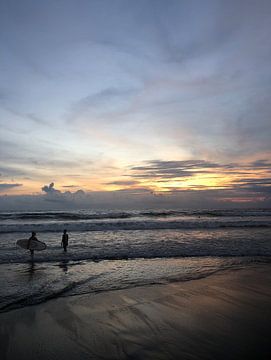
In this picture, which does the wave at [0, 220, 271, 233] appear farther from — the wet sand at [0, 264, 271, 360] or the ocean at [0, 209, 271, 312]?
the wet sand at [0, 264, 271, 360]

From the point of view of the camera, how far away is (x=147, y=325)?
21.7 ft

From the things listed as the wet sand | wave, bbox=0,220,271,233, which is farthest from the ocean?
wave, bbox=0,220,271,233

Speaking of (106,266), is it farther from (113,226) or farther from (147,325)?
(113,226)

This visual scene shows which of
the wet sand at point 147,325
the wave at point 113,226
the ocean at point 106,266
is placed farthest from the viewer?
the wave at point 113,226

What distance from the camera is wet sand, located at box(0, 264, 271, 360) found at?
5430mm

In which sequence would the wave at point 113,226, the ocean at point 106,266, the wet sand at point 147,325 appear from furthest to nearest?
the wave at point 113,226, the ocean at point 106,266, the wet sand at point 147,325

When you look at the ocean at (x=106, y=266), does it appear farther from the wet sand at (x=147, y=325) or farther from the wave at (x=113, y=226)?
the wave at (x=113, y=226)

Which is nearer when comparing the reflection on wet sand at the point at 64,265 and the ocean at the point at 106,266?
the ocean at the point at 106,266

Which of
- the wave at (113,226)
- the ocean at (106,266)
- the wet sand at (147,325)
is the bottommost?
the ocean at (106,266)

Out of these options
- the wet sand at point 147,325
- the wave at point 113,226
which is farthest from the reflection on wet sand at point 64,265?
the wave at point 113,226

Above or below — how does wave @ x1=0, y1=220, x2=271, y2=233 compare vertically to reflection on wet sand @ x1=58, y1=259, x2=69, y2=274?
above

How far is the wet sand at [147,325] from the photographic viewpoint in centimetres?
543

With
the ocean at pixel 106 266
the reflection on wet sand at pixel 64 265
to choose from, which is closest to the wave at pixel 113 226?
the ocean at pixel 106 266

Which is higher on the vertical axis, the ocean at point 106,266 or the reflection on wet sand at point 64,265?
the ocean at point 106,266
